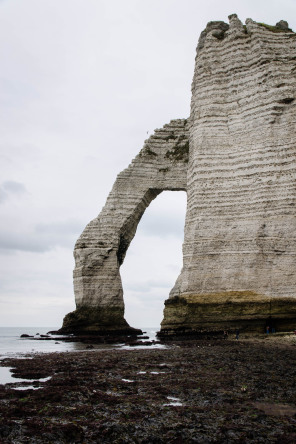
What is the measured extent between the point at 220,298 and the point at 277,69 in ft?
34.6

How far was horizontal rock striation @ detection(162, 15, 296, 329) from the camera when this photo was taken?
60.8 feet

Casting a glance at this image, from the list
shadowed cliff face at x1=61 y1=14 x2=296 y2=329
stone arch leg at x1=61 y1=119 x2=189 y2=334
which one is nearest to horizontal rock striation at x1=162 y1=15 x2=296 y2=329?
shadowed cliff face at x1=61 y1=14 x2=296 y2=329

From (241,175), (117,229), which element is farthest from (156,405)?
(117,229)

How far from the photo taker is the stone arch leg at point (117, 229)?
30.5m

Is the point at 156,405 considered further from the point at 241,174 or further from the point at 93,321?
the point at 93,321

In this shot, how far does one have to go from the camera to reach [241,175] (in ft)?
68.3

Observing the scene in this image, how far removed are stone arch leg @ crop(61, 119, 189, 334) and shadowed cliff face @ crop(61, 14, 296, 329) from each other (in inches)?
261

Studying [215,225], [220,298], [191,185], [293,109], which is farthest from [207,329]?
[293,109]

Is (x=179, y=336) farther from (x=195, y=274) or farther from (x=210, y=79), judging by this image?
(x=210, y=79)

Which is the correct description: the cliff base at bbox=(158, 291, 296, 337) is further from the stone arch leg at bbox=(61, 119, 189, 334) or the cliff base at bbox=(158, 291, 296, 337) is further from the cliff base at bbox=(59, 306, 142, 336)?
the stone arch leg at bbox=(61, 119, 189, 334)

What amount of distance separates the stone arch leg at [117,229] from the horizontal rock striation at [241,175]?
788 cm

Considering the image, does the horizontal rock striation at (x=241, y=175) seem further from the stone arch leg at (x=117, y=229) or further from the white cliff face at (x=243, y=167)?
the stone arch leg at (x=117, y=229)

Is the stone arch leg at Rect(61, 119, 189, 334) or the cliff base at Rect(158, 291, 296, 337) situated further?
the stone arch leg at Rect(61, 119, 189, 334)

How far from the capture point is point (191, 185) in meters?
23.1
